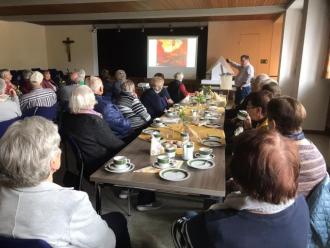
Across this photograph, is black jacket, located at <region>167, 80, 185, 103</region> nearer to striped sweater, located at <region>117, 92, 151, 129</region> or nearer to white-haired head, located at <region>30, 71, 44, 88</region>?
striped sweater, located at <region>117, 92, 151, 129</region>

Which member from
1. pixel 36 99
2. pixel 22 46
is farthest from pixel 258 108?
pixel 22 46

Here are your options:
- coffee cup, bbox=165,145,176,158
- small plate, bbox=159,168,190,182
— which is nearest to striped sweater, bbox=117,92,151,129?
coffee cup, bbox=165,145,176,158

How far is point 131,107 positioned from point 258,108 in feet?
4.99

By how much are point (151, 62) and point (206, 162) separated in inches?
339

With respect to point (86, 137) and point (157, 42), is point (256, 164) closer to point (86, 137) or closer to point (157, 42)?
point (86, 137)

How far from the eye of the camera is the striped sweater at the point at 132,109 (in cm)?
334

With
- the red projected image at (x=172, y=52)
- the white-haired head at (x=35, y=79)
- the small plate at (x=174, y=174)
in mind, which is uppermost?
the red projected image at (x=172, y=52)

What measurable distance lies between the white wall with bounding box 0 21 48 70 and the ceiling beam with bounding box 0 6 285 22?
1.63 ft

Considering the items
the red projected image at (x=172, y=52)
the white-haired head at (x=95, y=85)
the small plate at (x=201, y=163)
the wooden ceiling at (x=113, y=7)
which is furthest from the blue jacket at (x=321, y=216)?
the red projected image at (x=172, y=52)

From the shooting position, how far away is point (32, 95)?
3822 mm

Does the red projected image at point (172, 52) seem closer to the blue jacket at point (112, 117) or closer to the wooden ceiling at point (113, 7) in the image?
the wooden ceiling at point (113, 7)

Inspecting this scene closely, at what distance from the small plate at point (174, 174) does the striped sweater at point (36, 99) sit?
110 inches

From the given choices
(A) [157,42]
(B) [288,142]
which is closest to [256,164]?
(B) [288,142]

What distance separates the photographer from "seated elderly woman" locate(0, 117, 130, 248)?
3.27 feet
